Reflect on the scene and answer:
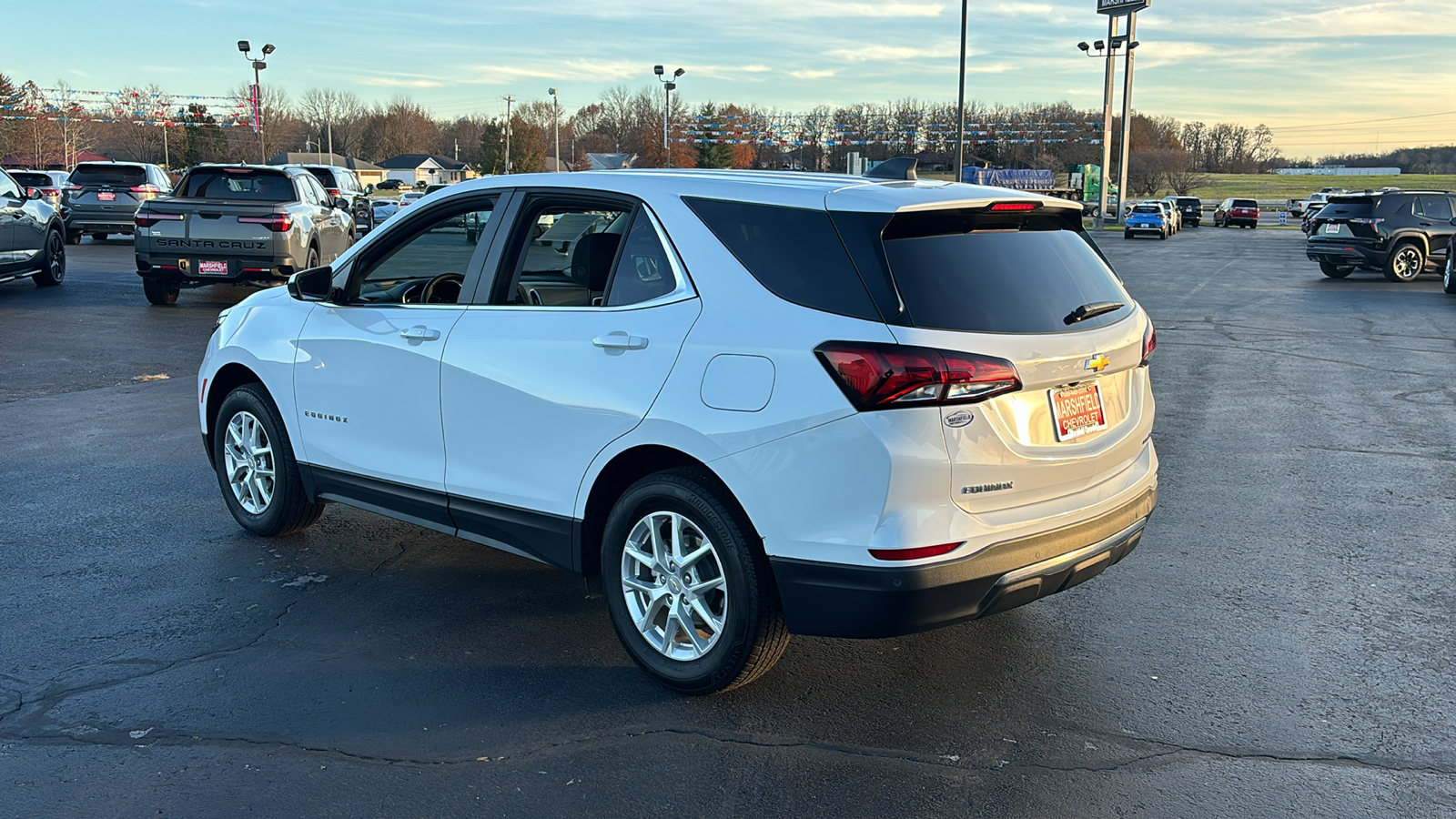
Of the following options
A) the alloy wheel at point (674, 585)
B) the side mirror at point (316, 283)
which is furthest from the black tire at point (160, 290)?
the alloy wheel at point (674, 585)

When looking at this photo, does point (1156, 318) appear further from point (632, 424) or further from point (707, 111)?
point (707, 111)

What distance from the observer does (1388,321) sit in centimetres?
1677

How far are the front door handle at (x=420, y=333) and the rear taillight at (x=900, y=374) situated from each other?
1872 mm

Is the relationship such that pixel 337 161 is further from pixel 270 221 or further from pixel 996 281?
pixel 996 281

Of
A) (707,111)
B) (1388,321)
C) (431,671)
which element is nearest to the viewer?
(431,671)

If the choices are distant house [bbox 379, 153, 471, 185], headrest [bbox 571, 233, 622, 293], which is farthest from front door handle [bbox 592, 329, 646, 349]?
distant house [bbox 379, 153, 471, 185]

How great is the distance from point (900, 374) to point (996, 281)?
2.01ft

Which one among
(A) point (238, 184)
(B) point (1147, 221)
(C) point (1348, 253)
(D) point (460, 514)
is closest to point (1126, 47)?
(B) point (1147, 221)

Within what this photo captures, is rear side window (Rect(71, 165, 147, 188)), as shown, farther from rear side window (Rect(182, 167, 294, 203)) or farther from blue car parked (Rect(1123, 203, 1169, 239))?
blue car parked (Rect(1123, 203, 1169, 239))

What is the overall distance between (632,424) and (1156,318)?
1481cm

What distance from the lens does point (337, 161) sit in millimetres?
113312

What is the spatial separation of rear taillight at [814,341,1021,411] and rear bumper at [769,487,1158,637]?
493mm

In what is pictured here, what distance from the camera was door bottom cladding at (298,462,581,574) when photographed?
14.6ft

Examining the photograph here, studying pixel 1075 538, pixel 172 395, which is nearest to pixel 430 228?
pixel 1075 538
